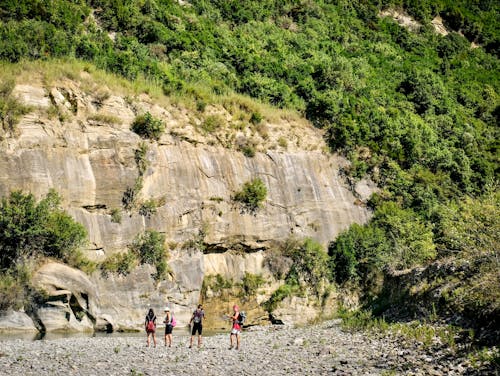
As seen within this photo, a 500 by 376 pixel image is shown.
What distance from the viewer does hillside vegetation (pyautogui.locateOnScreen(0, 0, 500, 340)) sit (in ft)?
120

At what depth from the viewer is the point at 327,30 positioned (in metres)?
65.0

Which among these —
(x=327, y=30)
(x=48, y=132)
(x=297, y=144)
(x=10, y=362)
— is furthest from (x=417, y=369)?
(x=327, y=30)

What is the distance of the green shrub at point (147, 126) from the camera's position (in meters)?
34.8

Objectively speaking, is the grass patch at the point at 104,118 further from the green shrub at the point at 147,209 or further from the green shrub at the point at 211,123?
the green shrub at the point at 211,123

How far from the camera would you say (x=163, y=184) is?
34500 mm

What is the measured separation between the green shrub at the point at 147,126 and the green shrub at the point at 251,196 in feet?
21.6

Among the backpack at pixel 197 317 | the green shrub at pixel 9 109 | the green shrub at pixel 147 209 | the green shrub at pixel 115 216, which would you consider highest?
the backpack at pixel 197 317

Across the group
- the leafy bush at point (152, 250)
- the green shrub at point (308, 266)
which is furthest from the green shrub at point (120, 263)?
the green shrub at point (308, 266)

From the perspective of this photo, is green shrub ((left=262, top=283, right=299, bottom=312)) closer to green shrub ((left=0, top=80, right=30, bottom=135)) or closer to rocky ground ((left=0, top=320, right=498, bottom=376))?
rocky ground ((left=0, top=320, right=498, bottom=376))

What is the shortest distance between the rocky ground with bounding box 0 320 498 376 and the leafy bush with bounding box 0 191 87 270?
7.70 m

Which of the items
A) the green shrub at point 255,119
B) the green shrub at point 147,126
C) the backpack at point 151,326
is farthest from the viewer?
the green shrub at point 255,119

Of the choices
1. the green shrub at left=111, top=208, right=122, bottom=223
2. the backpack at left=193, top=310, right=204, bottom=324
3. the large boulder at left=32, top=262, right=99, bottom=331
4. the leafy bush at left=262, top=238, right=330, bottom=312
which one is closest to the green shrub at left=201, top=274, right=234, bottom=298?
the leafy bush at left=262, top=238, right=330, bottom=312

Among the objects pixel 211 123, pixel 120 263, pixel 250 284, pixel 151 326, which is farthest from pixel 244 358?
pixel 211 123

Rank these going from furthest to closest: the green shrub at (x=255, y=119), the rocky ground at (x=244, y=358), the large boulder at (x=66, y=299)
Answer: the green shrub at (x=255, y=119)
the large boulder at (x=66, y=299)
the rocky ground at (x=244, y=358)
